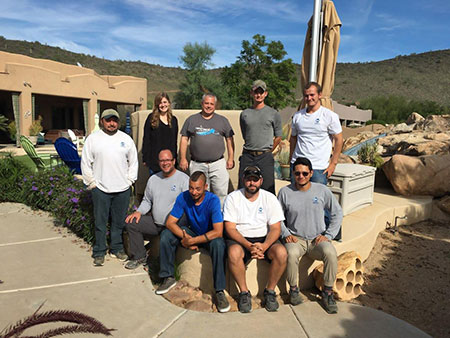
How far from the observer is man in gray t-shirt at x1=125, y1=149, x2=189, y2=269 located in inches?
137

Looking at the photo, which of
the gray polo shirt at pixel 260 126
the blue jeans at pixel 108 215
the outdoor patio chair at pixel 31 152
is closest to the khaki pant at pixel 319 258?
Result: the gray polo shirt at pixel 260 126

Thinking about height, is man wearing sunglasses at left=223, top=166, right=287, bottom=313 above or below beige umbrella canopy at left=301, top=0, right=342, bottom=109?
below

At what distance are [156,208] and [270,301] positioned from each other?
4.75ft

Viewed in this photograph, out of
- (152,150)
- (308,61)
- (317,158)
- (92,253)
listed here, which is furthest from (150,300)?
(308,61)

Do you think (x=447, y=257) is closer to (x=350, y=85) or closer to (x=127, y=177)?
(x=127, y=177)

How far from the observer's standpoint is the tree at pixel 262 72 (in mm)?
26984

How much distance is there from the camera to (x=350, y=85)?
157ft

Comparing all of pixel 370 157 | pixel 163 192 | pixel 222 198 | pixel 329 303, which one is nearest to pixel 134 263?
pixel 163 192

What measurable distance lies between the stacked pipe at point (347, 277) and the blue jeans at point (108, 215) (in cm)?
208

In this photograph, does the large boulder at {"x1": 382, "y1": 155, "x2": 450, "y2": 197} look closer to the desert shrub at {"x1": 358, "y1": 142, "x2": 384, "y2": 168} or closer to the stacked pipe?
the desert shrub at {"x1": 358, "y1": 142, "x2": 384, "y2": 168}

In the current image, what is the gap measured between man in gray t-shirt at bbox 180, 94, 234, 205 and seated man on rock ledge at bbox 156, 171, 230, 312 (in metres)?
0.66

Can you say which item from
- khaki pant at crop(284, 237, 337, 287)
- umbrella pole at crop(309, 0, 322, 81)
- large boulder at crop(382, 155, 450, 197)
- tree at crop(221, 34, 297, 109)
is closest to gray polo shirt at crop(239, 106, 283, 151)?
khaki pant at crop(284, 237, 337, 287)

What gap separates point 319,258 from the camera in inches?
122

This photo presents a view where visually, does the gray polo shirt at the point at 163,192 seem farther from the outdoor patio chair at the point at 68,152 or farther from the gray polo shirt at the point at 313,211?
the outdoor patio chair at the point at 68,152
